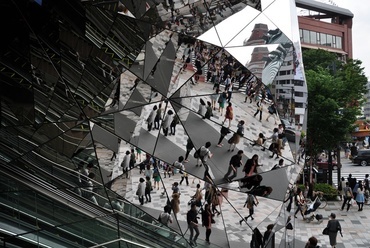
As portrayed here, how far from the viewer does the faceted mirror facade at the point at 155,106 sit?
29.8ft

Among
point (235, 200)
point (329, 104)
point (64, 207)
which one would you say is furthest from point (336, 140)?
point (64, 207)

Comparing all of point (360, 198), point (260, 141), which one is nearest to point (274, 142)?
point (260, 141)

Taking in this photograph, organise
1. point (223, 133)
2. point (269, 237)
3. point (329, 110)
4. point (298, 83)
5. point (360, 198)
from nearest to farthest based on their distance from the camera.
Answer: point (223, 133)
point (269, 237)
point (298, 83)
point (360, 198)
point (329, 110)

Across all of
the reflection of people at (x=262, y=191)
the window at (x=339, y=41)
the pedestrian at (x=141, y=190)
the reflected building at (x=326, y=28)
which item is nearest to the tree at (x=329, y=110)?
the reflection of people at (x=262, y=191)

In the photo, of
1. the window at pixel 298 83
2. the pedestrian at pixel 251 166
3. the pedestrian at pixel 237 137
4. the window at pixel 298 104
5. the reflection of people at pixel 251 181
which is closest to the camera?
the pedestrian at pixel 237 137

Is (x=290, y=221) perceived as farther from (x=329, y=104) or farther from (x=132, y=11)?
(x=329, y=104)

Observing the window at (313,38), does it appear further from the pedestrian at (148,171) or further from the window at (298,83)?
the pedestrian at (148,171)

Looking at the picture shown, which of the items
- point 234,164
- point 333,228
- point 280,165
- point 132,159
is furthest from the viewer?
point 333,228

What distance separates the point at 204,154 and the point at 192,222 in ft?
4.30

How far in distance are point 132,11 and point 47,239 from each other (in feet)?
13.8

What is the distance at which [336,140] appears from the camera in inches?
1070

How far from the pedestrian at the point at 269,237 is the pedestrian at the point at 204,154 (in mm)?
1893

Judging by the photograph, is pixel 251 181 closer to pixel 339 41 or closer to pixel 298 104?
pixel 298 104

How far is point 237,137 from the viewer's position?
30.2ft
